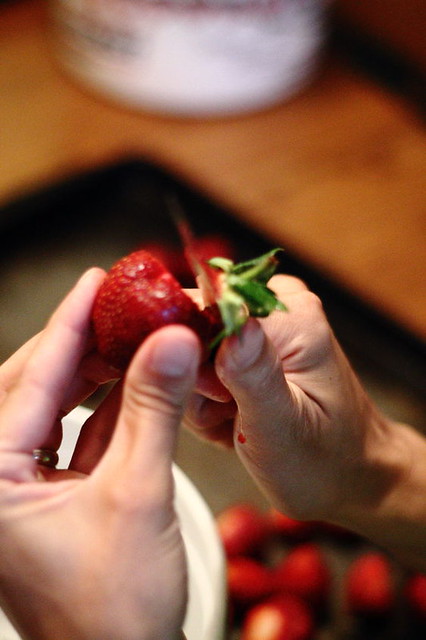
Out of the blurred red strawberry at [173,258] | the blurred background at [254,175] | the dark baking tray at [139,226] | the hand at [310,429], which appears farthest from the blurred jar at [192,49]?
the hand at [310,429]

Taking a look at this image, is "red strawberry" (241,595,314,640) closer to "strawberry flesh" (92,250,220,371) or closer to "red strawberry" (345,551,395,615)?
"red strawberry" (345,551,395,615)

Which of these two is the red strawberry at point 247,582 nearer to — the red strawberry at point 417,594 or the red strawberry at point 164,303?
the red strawberry at point 417,594

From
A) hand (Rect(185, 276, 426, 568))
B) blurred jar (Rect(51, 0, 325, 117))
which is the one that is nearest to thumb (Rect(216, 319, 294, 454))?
hand (Rect(185, 276, 426, 568))

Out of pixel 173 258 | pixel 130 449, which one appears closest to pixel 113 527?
pixel 130 449

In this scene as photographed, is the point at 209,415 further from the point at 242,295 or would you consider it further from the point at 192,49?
the point at 192,49

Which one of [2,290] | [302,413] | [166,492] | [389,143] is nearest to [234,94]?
[389,143]

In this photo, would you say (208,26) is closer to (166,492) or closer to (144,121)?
(144,121)

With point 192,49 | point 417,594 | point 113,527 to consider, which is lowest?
point 417,594
